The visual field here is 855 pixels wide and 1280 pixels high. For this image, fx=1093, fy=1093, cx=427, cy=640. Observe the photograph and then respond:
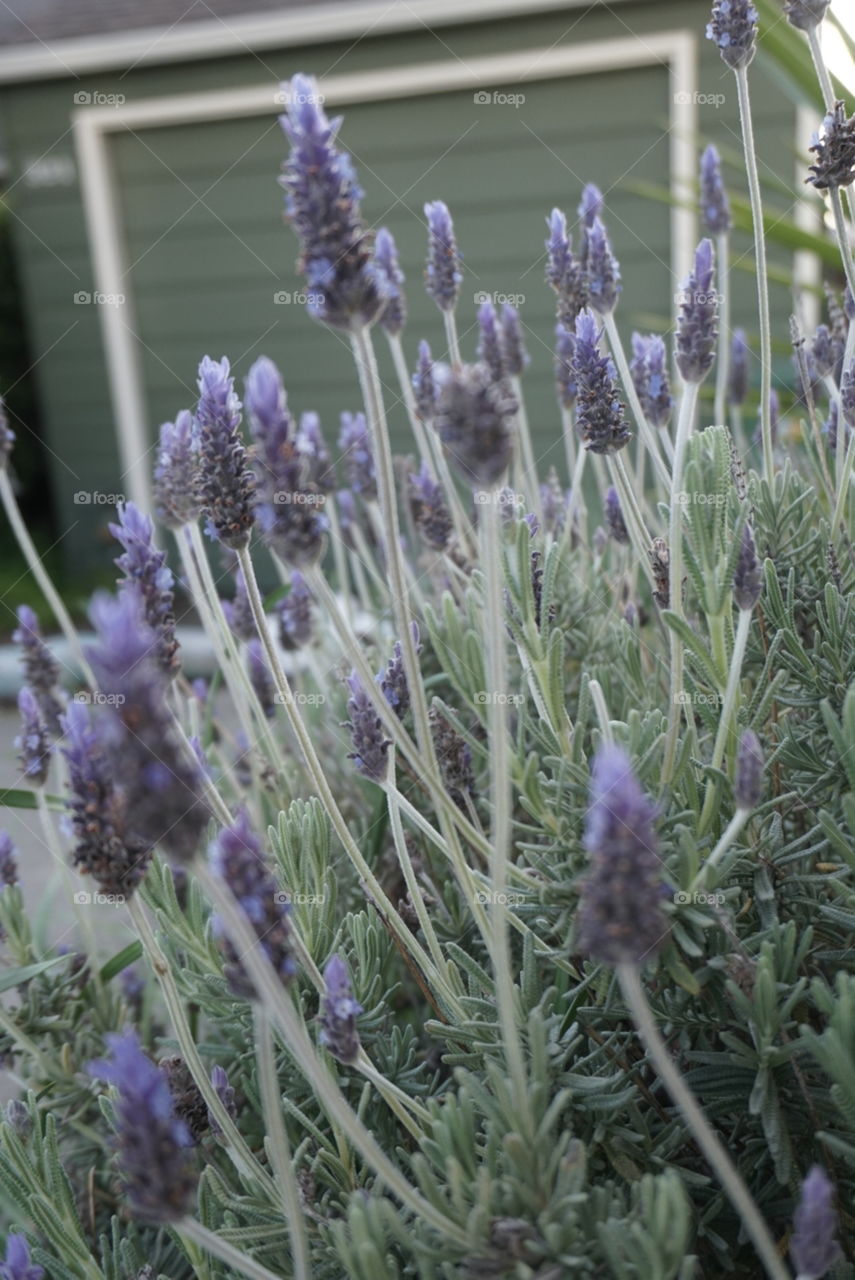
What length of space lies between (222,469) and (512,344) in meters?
1.03

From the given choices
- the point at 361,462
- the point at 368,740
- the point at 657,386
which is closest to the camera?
the point at 368,740

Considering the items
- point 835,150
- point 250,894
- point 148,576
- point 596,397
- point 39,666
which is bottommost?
point 250,894

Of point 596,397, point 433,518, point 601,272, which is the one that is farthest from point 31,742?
point 601,272

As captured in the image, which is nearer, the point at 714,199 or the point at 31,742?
the point at 31,742

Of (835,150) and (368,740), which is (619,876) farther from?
(835,150)

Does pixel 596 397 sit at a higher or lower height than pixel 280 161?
lower

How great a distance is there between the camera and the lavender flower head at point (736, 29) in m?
1.37

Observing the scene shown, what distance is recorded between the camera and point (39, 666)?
1831 millimetres

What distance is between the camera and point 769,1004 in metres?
0.89

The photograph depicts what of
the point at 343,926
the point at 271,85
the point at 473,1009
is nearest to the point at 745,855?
the point at 473,1009

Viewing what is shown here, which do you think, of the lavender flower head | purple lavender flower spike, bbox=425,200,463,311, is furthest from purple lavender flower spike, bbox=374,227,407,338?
the lavender flower head

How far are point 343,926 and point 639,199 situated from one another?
546cm

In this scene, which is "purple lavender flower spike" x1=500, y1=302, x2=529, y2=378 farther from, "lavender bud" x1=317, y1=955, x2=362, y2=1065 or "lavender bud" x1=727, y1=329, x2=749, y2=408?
"lavender bud" x1=317, y1=955, x2=362, y2=1065

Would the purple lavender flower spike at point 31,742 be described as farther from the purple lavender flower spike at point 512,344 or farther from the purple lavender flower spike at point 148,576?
the purple lavender flower spike at point 512,344
